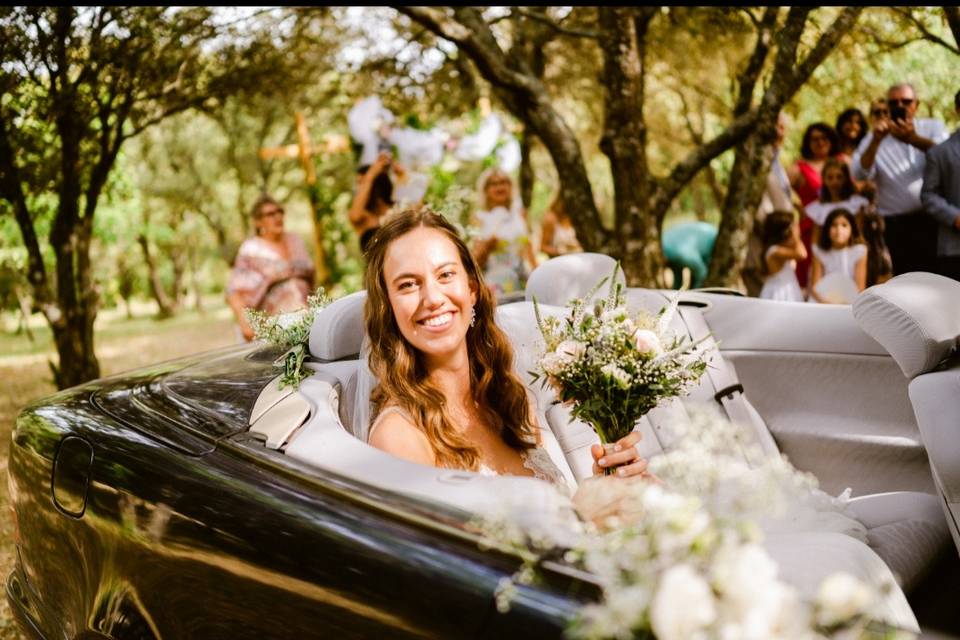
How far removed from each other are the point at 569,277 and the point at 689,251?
5.18 meters

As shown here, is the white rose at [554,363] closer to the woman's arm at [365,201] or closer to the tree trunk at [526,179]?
the woman's arm at [365,201]

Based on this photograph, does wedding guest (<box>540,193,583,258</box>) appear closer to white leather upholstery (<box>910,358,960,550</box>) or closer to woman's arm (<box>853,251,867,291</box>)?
woman's arm (<box>853,251,867,291</box>)

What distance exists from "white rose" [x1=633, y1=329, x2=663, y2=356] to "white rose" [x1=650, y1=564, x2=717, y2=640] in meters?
1.01

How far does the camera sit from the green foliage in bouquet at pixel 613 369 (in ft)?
6.51

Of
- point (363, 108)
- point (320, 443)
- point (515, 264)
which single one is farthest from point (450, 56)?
point (320, 443)

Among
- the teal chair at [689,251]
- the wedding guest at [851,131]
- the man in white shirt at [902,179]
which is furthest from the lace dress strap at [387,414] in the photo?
the teal chair at [689,251]

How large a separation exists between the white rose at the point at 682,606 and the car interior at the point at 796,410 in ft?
1.30

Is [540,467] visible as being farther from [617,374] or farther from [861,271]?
[861,271]

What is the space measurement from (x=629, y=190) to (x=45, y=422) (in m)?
4.43

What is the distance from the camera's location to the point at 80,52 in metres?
6.27

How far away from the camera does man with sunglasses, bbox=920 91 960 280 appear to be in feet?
16.9

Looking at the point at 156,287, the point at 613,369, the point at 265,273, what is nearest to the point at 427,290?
the point at 613,369

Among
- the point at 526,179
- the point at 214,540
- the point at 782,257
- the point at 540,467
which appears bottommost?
the point at 540,467

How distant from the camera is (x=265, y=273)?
5777 millimetres
